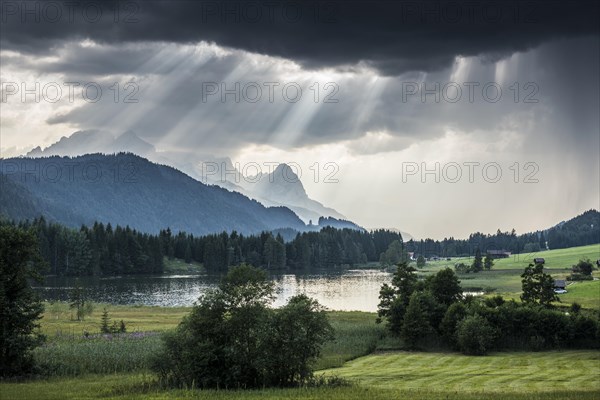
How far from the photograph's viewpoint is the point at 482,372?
65.4 metres

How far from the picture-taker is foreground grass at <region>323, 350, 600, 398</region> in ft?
181

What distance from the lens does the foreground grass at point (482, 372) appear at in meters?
55.0

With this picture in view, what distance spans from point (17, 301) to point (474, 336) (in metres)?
55.2

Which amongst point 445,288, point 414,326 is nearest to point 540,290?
point 445,288

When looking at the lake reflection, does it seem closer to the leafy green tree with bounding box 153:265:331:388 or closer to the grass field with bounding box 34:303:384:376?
the grass field with bounding box 34:303:384:376

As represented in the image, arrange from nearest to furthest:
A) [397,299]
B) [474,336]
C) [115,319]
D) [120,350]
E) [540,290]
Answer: [120,350] < [474,336] < [397,299] < [540,290] < [115,319]

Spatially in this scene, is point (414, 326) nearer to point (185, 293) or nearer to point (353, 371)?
point (353, 371)

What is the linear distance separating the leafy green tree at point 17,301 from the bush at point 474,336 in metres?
52.2

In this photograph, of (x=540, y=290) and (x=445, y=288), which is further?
(x=540, y=290)

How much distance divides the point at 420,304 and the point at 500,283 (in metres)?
109

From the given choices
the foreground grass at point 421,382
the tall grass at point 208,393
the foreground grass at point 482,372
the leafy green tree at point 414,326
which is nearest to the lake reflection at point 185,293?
the leafy green tree at point 414,326

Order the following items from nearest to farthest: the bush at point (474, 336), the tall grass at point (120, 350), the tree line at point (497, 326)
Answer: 1. the tall grass at point (120, 350)
2. the bush at point (474, 336)
3. the tree line at point (497, 326)

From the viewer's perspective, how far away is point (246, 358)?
167ft

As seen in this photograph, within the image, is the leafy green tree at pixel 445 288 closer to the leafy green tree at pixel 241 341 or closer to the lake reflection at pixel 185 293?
the lake reflection at pixel 185 293
